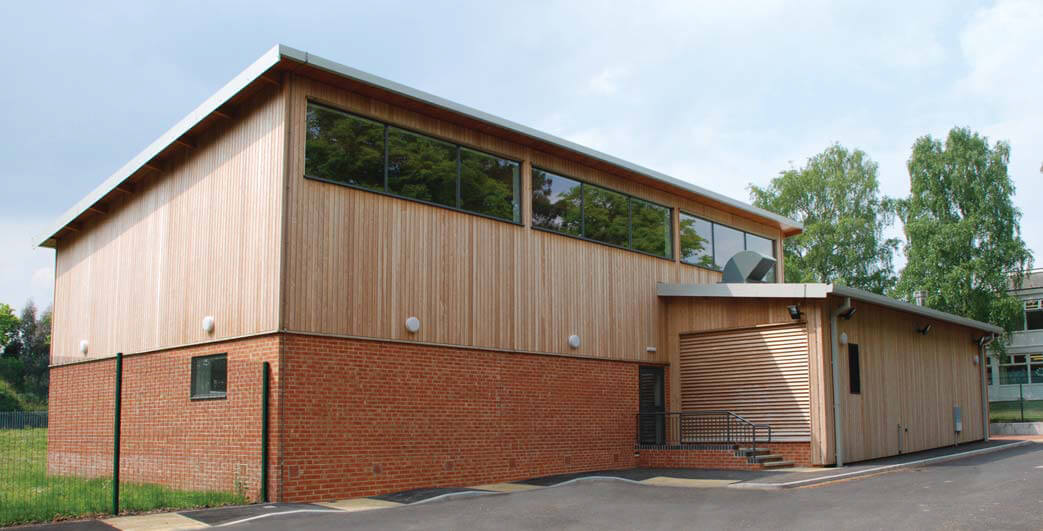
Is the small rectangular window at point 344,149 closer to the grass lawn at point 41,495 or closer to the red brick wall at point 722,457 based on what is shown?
the grass lawn at point 41,495

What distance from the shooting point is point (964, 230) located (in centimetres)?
3581

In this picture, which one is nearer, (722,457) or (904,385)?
(722,457)

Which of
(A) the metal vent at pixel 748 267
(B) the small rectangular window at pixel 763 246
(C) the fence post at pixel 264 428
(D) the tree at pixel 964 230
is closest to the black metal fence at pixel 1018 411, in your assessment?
(D) the tree at pixel 964 230

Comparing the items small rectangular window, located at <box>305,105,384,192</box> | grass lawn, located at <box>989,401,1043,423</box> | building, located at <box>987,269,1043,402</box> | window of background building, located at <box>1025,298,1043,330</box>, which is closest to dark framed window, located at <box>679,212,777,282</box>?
small rectangular window, located at <box>305,105,384,192</box>

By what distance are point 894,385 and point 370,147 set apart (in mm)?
12621

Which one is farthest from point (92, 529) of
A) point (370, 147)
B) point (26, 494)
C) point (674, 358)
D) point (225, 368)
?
point (674, 358)

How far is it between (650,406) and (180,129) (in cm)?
1097

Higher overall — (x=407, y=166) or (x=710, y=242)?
(x=407, y=166)

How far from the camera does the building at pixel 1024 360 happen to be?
4222 centimetres

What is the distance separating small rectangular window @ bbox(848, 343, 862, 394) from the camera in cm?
1764

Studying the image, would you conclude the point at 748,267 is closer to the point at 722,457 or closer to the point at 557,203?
the point at 722,457

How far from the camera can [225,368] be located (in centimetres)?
1348

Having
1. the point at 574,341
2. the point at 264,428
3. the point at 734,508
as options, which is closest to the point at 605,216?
the point at 574,341

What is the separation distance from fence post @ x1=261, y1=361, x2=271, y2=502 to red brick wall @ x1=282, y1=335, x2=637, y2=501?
0.26 metres
